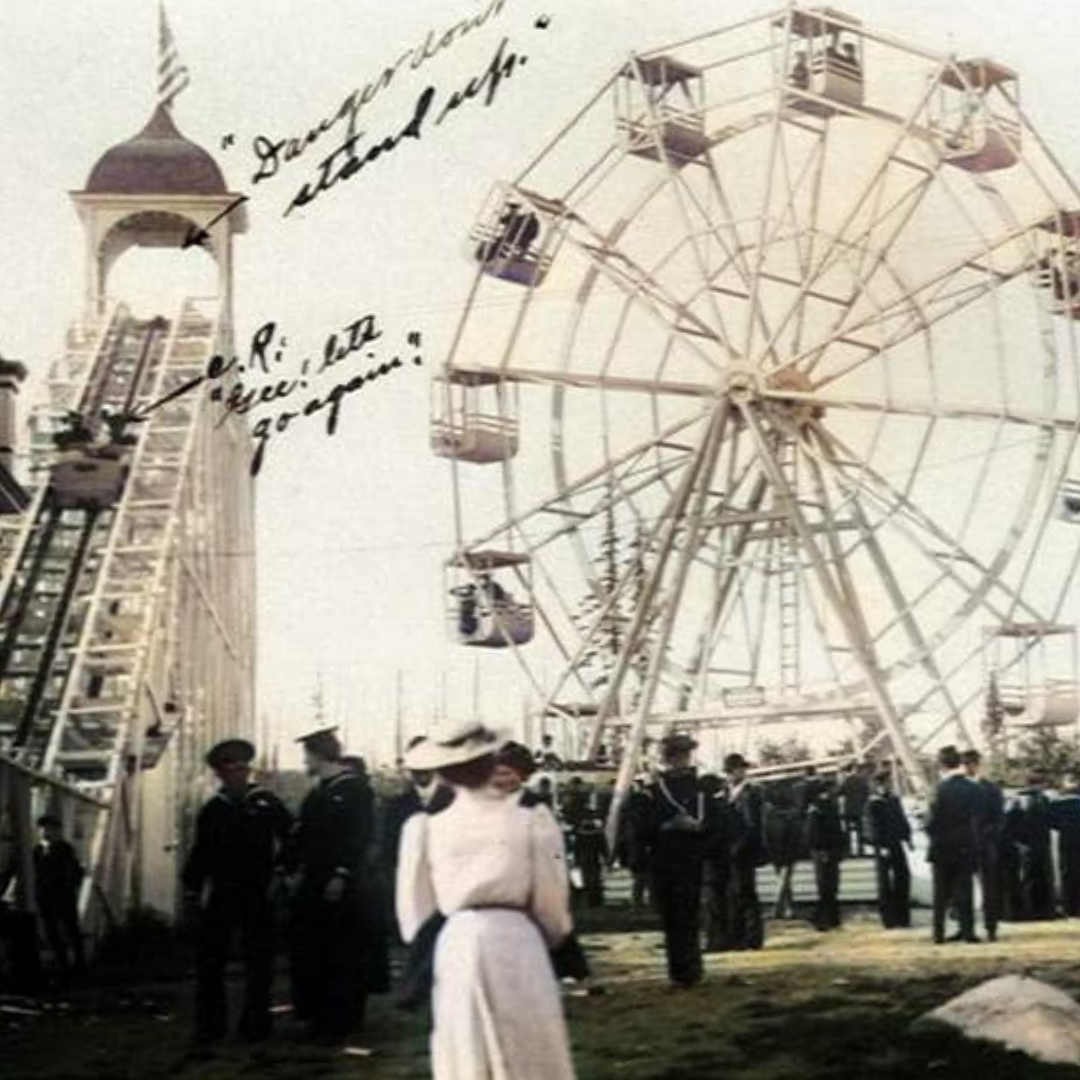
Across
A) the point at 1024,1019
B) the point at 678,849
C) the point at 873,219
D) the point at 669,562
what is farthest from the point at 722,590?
the point at 1024,1019

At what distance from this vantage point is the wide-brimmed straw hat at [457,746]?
6.02 m

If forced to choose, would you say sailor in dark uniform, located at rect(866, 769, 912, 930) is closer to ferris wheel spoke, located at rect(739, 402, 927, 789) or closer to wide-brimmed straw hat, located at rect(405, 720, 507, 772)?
ferris wheel spoke, located at rect(739, 402, 927, 789)

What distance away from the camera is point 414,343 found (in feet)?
30.7

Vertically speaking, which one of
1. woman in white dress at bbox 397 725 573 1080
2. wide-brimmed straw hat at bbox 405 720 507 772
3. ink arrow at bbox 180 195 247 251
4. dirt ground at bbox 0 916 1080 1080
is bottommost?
dirt ground at bbox 0 916 1080 1080

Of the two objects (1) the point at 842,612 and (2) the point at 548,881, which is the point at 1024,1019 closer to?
(2) the point at 548,881

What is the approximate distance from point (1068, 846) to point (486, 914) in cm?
795

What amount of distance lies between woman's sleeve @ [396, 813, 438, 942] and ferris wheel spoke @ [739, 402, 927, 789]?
8.56 metres

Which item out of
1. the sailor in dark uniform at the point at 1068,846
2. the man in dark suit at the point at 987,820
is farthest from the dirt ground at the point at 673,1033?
the sailor in dark uniform at the point at 1068,846

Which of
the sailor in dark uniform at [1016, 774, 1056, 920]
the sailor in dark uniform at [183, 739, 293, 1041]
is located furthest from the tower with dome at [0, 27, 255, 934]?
the sailor in dark uniform at [1016, 774, 1056, 920]

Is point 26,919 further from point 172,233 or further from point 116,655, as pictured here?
point 172,233

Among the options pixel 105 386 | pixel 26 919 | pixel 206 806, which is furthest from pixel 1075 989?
pixel 105 386

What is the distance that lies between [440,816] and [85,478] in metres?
6.28

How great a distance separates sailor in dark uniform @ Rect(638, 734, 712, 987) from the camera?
984 centimetres

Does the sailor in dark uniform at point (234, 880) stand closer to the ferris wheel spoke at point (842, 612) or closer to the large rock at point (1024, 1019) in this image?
the large rock at point (1024, 1019)
